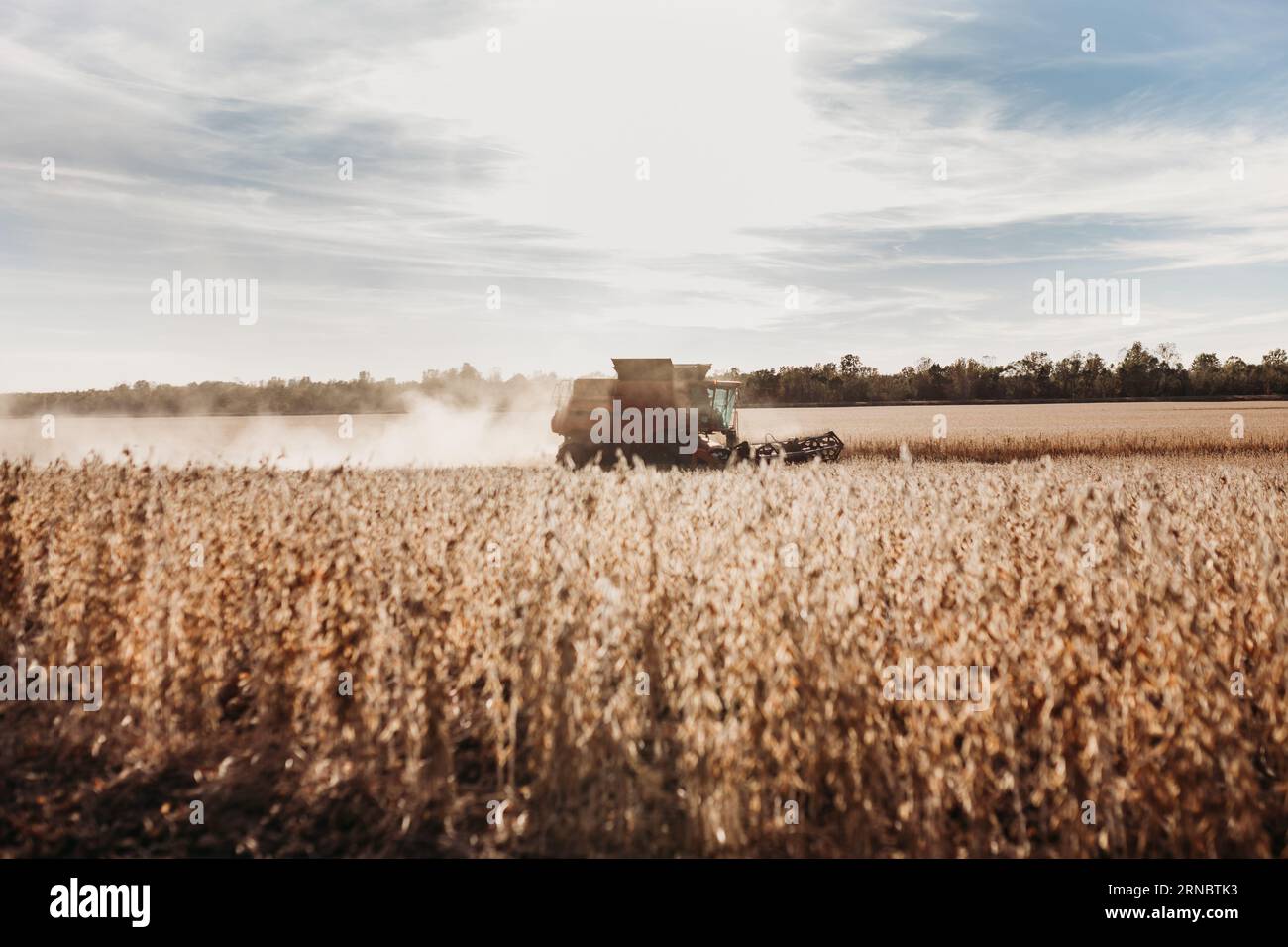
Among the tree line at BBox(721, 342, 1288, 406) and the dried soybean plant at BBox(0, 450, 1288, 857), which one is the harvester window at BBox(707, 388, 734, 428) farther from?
the tree line at BBox(721, 342, 1288, 406)

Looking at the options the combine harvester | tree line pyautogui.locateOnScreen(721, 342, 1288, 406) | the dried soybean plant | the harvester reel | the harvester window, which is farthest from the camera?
tree line pyautogui.locateOnScreen(721, 342, 1288, 406)

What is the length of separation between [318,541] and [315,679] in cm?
112

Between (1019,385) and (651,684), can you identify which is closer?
(651,684)

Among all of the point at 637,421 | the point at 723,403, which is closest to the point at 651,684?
the point at 637,421

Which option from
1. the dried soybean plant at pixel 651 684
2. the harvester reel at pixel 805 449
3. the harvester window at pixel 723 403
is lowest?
the dried soybean plant at pixel 651 684

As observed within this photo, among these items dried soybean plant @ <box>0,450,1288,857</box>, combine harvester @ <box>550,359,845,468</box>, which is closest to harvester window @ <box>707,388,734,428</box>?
combine harvester @ <box>550,359,845,468</box>

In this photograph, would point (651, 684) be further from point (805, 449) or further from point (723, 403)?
point (805, 449)

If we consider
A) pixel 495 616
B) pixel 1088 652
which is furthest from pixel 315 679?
pixel 1088 652

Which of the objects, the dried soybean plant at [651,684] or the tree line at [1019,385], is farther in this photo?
the tree line at [1019,385]

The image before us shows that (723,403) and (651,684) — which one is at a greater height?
(723,403)

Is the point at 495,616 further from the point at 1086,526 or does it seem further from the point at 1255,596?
the point at 1255,596

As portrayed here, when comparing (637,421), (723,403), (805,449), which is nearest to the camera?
(637,421)

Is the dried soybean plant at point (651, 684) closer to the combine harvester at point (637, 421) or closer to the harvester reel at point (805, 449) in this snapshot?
the combine harvester at point (637, 421)

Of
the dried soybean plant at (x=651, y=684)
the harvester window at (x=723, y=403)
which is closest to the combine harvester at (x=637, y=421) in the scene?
the harvester window at (x=723, y=403)
